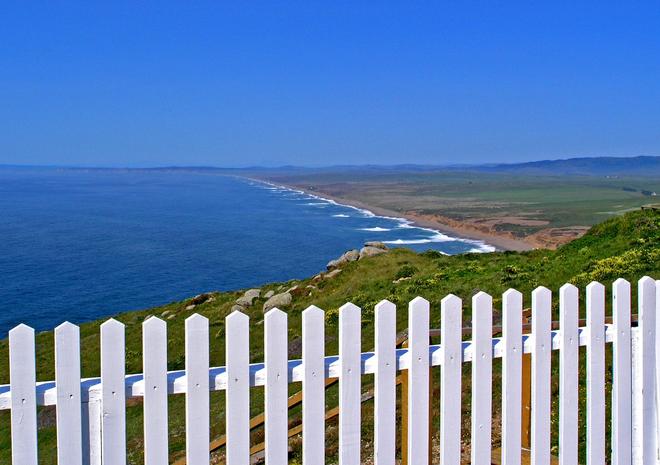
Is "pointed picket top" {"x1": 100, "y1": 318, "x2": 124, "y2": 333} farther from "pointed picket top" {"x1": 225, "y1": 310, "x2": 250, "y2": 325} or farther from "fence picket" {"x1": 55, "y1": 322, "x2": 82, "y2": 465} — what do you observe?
"pointed picket top" {"x1": 225, "y1": 310, "x2": 250, "y2": 325}

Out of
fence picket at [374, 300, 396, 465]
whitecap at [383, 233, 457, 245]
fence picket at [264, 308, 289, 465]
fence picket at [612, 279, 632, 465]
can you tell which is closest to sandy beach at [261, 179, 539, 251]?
whitecap at [383, 233, 457, 245]

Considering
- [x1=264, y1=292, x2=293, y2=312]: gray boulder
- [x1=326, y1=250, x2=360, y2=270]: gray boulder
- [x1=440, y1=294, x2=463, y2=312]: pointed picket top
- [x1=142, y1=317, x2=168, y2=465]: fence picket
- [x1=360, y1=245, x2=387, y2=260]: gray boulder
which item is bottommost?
[x1=264, y1=292, x2=293, y2=312]: gray boulder

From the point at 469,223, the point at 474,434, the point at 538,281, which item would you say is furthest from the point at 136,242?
the point at 474,434

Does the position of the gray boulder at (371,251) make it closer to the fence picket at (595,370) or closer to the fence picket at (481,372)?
the fence picket at (595,370)

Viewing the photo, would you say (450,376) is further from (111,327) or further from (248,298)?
(248,298)

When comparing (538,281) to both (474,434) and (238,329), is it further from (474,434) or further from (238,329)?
(238,329)
